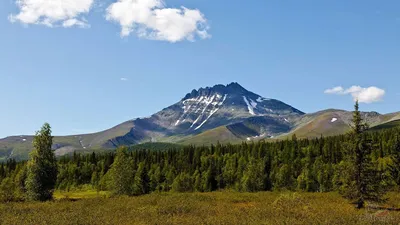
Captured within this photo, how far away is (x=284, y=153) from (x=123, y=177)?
97.8 meters

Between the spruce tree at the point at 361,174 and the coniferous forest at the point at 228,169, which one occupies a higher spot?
the spruce tree at the point at 361,174

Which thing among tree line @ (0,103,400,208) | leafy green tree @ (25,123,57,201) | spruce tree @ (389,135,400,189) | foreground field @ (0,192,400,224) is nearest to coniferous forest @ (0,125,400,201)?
tree line @ (0,103,400,208)

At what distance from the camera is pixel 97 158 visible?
176m

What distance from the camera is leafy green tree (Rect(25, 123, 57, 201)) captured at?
53.6 m

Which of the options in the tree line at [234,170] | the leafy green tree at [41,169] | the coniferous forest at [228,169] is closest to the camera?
the tree line at [234,170]

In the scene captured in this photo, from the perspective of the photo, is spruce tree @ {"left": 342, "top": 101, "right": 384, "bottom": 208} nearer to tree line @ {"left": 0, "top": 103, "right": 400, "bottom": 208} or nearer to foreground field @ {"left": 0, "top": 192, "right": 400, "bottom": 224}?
tree line @ {"left": 0, "top": 103, "right": 400, "bottom": 208}

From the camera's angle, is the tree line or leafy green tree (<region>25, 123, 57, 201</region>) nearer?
the tree line

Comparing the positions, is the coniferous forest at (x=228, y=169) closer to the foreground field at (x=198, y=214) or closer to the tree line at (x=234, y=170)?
the tree line at (x=234, y=170)

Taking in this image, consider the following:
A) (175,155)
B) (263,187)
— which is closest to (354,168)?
(263,187)

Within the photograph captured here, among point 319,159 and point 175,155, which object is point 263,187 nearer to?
point 319,159

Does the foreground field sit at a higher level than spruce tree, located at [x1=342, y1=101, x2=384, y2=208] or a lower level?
lower

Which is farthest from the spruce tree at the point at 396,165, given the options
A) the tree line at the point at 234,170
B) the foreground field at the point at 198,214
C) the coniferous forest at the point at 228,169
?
the foreground field at the point at 198,214

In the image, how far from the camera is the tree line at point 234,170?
36.7m

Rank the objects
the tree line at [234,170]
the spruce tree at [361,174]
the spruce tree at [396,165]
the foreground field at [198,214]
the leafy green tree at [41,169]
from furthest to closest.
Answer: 1. the spruce tree at [396,165]
2. the leafy green tree at [41,169]
3. the tree line at [234,170]
4. the spruce tree at [361,174]
5. the foreground field at [198,214]
